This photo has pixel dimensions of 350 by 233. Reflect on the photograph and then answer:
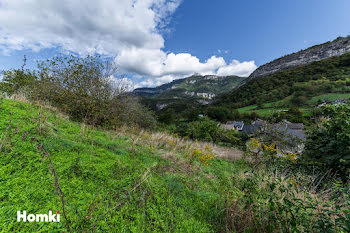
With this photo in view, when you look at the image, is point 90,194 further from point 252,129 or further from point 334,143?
point 252,129

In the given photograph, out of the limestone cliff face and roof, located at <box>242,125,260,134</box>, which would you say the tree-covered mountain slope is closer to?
the limestone cliff face

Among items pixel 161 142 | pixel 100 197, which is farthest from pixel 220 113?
pixel 100 197

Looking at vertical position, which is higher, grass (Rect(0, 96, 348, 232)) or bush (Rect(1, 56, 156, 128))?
bush (Rect(1, 56, 156, 128))

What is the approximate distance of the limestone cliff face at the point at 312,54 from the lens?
8453 cm

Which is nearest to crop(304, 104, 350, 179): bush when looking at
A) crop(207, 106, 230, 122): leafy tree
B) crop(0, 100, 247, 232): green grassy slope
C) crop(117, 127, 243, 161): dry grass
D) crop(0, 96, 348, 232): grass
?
crop(0, 96, 348, 232): grass

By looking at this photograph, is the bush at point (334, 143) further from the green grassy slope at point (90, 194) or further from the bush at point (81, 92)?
the bush at point (81, 92)

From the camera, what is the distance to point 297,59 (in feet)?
339

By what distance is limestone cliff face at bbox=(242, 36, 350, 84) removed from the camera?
84.5m

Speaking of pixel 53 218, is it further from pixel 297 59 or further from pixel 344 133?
pixel 297 59

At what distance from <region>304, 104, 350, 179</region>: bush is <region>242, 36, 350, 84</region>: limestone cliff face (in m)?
131

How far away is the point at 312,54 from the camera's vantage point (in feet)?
319

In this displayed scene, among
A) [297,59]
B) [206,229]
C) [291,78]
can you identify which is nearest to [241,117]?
[291,78]

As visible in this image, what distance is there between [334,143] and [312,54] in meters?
143

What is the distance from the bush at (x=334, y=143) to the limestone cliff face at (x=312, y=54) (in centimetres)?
13061
